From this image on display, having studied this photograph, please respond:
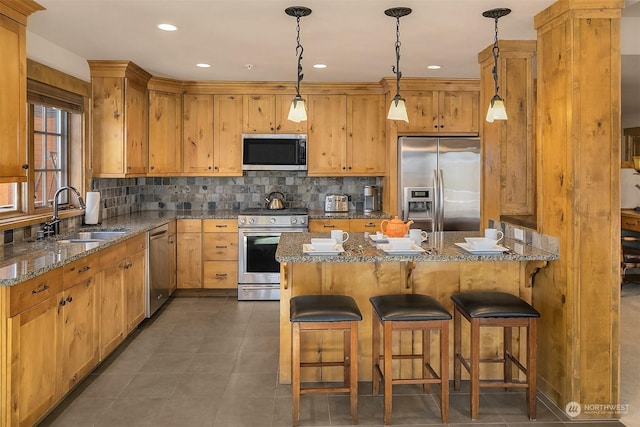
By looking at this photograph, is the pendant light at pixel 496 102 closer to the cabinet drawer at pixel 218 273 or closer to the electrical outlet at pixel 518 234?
the electrical outlet at pixel 518 234

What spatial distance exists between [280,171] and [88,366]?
11.0ft

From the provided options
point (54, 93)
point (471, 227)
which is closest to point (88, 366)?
point (54, 93)

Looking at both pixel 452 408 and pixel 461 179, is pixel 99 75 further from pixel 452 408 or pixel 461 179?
pixel 452 408

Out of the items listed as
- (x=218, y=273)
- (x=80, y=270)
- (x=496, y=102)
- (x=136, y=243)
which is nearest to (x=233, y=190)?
(x=218, y=273)

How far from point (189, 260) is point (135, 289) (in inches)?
51.6

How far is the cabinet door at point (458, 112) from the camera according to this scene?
544 cm

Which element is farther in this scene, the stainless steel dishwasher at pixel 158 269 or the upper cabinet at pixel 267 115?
the upper cabinet at pixel 267 115

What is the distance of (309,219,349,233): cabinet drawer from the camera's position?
17.6 ft

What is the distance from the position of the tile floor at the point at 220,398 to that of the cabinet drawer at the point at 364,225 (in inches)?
70.2

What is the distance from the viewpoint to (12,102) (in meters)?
2.93

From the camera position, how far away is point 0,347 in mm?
2242

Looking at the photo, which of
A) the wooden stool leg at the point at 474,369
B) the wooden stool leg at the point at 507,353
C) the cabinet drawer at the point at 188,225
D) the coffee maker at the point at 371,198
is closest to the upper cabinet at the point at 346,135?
the coffee maker at the point at 371,198

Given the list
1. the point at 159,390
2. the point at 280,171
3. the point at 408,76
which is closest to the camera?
the point at 159,390

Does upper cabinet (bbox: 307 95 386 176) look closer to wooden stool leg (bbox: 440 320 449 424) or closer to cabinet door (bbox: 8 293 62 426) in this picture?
wooden stool leg (bbox: 440 320 449 424)
